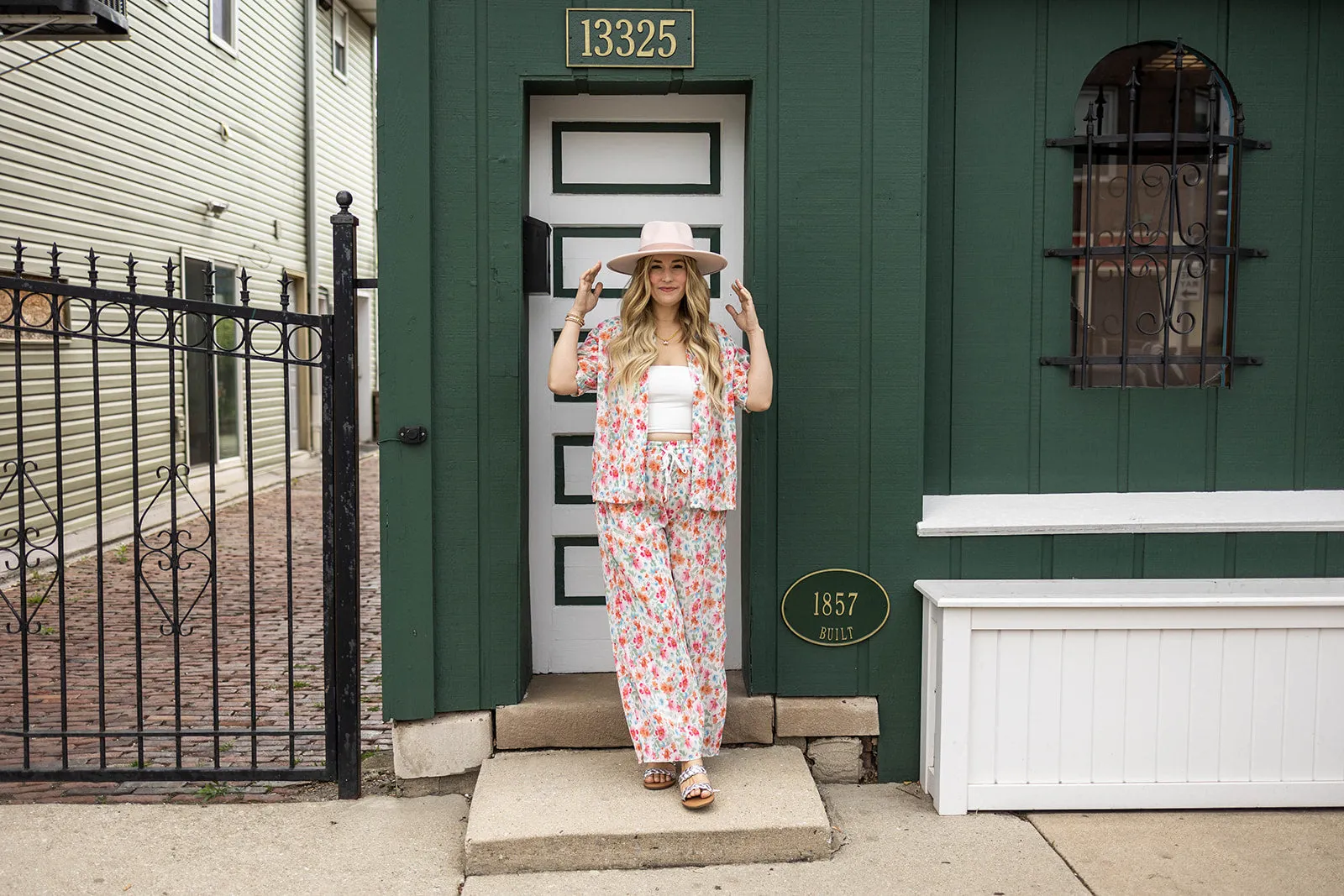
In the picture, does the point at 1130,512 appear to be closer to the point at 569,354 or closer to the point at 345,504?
the point at 569,354

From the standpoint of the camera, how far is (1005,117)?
Answer: 4547 mm

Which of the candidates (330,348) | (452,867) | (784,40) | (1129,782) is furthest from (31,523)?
(1129,782)

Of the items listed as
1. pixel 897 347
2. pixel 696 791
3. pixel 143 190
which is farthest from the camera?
pixel 143 190

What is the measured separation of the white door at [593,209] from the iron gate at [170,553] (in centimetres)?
73

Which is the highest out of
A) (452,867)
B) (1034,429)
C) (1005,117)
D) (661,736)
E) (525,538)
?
(1005,117)

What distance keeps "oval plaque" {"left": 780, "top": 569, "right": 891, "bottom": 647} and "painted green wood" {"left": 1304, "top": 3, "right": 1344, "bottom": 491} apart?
1754 millimetres

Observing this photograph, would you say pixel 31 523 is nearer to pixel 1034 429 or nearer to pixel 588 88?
pixel 588 88

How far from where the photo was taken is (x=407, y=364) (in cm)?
425

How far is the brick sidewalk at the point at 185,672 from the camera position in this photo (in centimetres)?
443

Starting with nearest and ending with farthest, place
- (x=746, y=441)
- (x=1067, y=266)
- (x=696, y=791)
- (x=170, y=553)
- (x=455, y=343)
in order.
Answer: (x=696, y=791) → (x=455, y=343) → (x=746, y=441) → (x=1067, y=266) → (x=170, y=553)

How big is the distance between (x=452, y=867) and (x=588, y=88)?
2678 mm

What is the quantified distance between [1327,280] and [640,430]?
2.72 m

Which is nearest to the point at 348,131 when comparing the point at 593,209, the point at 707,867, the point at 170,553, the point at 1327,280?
the point at 170,553

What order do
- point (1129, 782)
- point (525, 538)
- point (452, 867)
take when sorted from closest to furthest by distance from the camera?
point (452, 867), point (1129, 782), point (525, 538)
